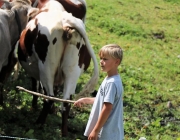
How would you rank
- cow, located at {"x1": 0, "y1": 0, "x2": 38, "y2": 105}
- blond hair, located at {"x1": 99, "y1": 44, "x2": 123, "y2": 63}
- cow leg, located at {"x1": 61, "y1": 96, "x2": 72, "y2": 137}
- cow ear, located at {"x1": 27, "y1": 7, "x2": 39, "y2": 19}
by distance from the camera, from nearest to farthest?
blond hair, located at {"x1": 99, "y1": 44, "x2": 123, "y2": 63} < cow, located at {"x1": 0, "y1": 0, "x2": 38, "y2": 105} < cow leg, located at {"x1": 61, "y1": 96, "x2": 72, "y2": 137} < cow ear, located at {"x1": 27, "y1": 7, "x2": 39, "y2": 19}

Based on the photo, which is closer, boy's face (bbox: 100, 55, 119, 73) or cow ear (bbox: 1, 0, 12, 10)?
boy's face (bbox: 100, 55, 119, 73)

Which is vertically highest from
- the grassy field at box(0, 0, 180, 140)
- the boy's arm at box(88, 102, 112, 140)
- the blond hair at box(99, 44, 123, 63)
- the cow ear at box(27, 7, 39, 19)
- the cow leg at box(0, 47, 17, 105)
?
the blond hair at box(99, 44, 123, 63)

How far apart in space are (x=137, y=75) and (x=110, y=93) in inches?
205

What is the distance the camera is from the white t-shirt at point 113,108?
3.86m

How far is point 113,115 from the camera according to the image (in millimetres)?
3975

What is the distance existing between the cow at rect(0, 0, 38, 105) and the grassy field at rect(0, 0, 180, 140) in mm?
630

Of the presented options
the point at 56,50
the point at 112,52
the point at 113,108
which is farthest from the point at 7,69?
the point at 112,52

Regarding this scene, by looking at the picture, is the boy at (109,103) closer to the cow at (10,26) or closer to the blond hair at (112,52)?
the blond hair at (112,52)

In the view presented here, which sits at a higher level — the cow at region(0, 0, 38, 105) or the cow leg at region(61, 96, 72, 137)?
the cow at region(0, 0, 38, 105)

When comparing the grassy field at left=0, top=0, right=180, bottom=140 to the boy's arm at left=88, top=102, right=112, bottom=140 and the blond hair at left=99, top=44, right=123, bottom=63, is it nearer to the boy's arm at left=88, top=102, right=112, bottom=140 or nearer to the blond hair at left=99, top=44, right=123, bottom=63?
the boy's arm at left=88, top=102, right=112, bottom=140

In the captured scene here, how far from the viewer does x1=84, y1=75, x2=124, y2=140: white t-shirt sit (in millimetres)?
3858

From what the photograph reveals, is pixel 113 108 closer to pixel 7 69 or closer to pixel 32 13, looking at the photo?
pixel 32 13

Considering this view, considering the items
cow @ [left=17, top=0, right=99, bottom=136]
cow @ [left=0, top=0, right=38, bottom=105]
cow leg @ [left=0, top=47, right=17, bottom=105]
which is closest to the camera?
cow @ [left=17, top=0, right=99, bottom=136]

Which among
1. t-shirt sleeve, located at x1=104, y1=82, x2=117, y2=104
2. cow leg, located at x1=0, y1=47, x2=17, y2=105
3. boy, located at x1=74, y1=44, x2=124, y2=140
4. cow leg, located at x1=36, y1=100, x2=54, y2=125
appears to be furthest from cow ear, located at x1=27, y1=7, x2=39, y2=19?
t-shirt sleeve, located at x1=104, y1=82, x2=117, y2=104
